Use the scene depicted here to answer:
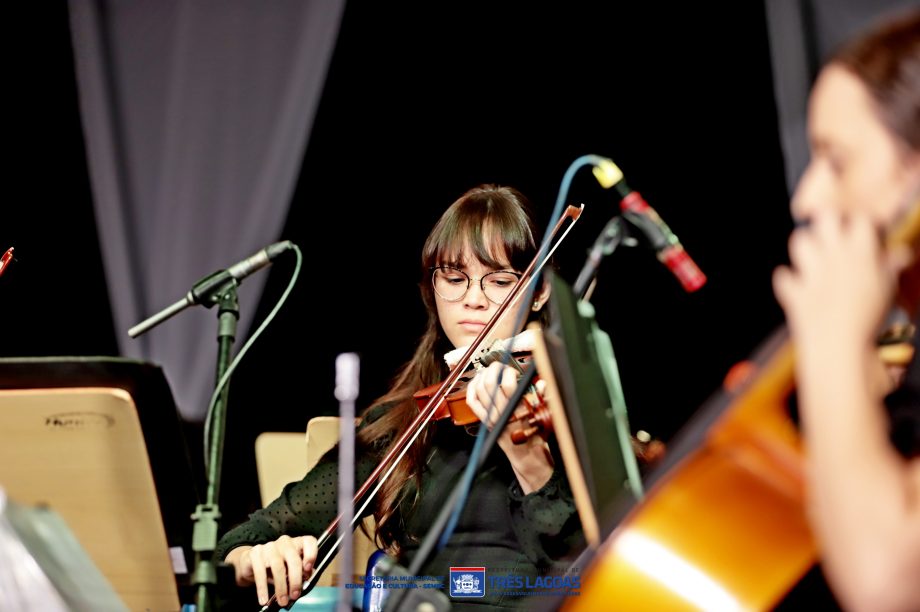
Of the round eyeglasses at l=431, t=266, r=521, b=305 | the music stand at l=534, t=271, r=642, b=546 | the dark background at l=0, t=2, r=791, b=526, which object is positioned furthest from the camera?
the dark background at l=0, t=2, r=791, b=526

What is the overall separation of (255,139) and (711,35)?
1418 millimetres

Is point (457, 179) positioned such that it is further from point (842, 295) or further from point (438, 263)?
point (842, 295)

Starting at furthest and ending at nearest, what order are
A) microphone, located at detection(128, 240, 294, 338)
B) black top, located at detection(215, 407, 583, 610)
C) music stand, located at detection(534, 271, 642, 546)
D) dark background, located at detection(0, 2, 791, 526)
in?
1. dark background, located at detection(0, 2, 791, 526)
2. black top, located at detection(215, 407, 583, 610)
3. microphone, located at detection(128, 240, 294, 338)
4. music stand, located at detection(534, 271, 642, 546)

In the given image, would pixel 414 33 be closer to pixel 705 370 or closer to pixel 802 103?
pixel 802 103

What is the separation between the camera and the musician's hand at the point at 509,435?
4.69 ft

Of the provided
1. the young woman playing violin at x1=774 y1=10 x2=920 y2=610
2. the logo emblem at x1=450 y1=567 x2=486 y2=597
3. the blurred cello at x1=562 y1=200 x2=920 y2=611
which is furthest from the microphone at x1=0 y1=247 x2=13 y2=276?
the young woman playing violin at x1=774 y1=10 x2=920 y2=610

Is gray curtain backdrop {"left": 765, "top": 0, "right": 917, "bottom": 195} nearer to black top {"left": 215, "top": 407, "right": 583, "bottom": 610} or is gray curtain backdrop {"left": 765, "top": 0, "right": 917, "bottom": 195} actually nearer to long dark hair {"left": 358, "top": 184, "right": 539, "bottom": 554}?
long dark hair {"left": 358, "top": 184, "right": 539, "bottom": 554}

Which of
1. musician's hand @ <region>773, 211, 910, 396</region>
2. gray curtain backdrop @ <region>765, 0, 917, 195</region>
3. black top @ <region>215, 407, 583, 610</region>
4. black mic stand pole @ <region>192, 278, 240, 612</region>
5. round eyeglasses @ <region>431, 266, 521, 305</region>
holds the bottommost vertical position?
black top @ <region>215, 407, 583, 610</region>

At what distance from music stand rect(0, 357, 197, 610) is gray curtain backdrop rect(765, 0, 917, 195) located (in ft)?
5.48

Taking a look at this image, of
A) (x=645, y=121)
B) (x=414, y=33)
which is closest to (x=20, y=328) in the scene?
(x=414, y=33)

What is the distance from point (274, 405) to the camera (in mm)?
2676

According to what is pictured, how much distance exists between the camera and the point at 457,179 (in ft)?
8.38

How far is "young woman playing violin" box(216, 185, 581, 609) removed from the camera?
1.50m

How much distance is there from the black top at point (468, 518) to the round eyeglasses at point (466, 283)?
0.29 meters
